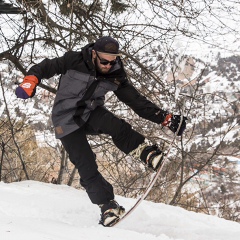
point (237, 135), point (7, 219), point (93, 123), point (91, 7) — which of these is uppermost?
point (91, 7)

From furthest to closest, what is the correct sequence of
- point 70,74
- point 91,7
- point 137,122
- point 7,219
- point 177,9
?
1. point 137,122
2. point 91,7
3. point 177,9
4. point 70,74
5. point 7,219

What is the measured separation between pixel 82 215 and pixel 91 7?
3.48 m

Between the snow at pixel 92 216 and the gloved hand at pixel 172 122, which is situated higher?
the gloved hand at pixel 172 122

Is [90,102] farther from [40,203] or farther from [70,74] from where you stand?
[40,203]

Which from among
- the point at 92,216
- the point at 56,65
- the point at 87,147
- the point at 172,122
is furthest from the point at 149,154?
the point at 56,65

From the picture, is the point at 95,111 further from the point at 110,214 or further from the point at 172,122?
the point at 110,214

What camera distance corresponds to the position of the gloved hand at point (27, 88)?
2.62 meters

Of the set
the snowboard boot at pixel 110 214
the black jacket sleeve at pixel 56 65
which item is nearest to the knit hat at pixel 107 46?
the black jacket sleeve at pixel 56 65

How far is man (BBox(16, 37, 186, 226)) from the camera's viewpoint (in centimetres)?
291

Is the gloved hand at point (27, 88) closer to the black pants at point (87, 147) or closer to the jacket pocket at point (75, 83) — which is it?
the jacket pocket at point (75, 83)

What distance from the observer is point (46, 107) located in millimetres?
8539

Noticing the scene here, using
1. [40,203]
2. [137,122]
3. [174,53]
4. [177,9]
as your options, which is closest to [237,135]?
[137,122]

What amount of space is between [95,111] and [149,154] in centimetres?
62

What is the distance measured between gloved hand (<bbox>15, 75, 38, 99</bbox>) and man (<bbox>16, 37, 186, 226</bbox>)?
10cm
